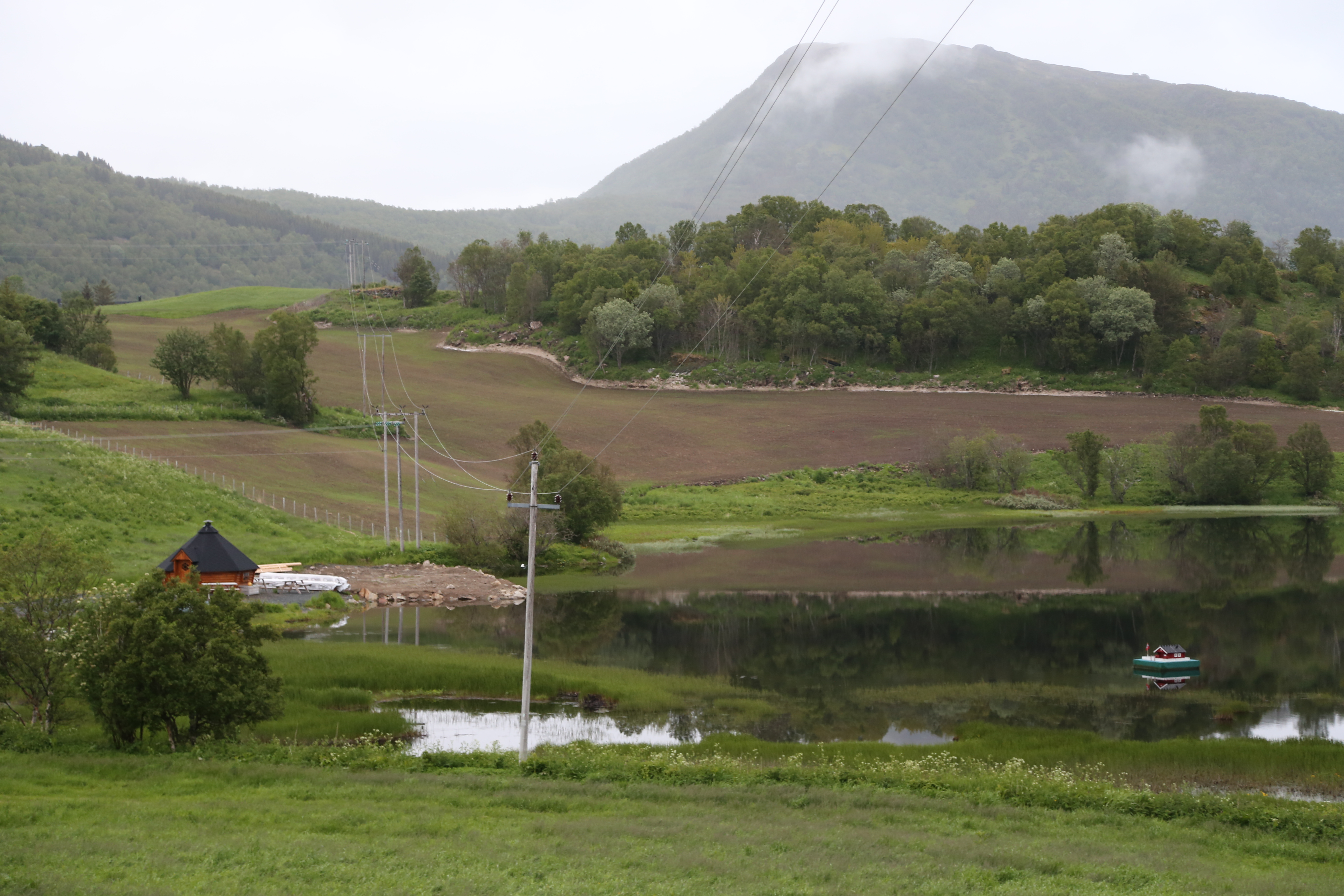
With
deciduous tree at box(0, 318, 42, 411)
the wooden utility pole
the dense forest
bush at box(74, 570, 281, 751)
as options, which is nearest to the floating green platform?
the wooden utility pole

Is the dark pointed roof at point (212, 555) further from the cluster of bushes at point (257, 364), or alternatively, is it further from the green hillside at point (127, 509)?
the cluster of bushes at point (257, 364)

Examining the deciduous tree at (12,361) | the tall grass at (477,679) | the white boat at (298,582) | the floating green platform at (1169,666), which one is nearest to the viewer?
the tall grass at (477,679)

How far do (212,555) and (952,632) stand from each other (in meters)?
29.4

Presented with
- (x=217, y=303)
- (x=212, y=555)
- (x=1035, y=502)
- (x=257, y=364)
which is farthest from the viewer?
(x=217, y=303)

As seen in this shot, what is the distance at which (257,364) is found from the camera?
286ft

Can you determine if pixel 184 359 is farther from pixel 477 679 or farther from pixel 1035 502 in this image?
pixel 1035 502

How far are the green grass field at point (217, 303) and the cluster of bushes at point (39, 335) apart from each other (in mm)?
48678

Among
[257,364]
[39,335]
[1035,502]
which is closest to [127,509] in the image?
[257,364]

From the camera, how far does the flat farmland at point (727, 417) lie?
92.2 metres

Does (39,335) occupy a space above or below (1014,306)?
below

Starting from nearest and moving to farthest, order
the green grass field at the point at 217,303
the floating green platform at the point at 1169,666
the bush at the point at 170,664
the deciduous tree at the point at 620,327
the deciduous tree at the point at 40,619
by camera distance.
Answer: the bush at the point at 170,664 → the deciduous tree at the point at 40,619 → the floating green platform at the point at 1169,666 → the deciduous tree at the point at 620,327 → the green grass field at the point at 217,303

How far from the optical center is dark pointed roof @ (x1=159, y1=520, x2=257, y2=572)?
4347 cm

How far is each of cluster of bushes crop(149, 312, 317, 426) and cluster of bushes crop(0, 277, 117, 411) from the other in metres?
9.64

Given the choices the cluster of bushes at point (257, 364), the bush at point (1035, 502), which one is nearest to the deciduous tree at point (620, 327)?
the cluster of bushes at point (257, 364)
